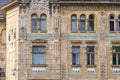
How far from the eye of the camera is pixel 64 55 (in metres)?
58.9

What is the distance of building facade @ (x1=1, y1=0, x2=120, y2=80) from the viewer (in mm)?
58781

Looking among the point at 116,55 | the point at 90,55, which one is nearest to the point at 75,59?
the point at 90,55

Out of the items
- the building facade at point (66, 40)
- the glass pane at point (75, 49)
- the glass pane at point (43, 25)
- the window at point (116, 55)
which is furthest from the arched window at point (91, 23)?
the glass pane at point (43, 25)

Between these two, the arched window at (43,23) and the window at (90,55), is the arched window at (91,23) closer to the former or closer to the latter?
the window at (90,55)

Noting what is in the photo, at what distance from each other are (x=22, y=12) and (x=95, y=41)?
782cm

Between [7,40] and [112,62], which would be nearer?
[112,62]

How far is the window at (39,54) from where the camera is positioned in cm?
5891

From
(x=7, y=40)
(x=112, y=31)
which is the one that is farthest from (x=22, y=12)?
(x=112, y=31)

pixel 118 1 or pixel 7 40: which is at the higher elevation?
pixel 118 1

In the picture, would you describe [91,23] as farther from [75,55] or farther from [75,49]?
[75,55]

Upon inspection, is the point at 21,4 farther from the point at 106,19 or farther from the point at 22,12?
the point at 106,19

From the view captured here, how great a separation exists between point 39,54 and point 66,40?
3.02 meters

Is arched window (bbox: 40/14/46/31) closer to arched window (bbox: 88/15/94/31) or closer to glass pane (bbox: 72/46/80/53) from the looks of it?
glass pane (bbox: 72/46/80/53)

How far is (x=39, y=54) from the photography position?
5900cm
